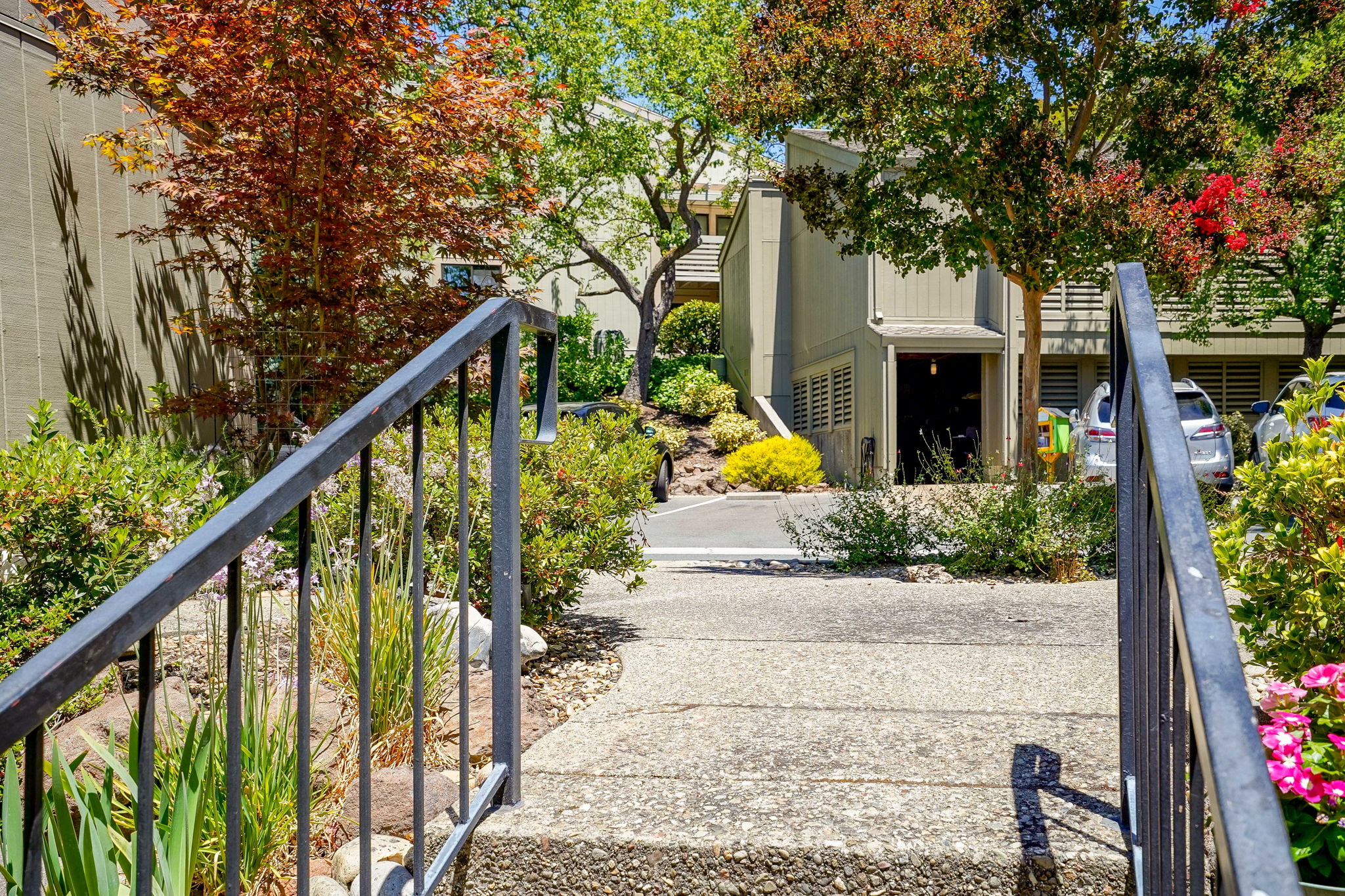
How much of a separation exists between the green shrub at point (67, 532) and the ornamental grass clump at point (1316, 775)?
3.45m

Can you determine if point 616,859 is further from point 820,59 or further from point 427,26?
point 820,59

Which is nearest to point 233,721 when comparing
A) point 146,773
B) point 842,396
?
point 146,773

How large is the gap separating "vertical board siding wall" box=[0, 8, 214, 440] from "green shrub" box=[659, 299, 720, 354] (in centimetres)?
1742

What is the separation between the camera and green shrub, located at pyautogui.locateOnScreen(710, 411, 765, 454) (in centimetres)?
1805

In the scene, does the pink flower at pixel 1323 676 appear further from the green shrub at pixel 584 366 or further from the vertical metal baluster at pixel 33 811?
the green shrub at pixel 584 366

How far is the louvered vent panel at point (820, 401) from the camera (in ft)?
58.2

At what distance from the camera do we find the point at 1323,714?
1928 millimetres

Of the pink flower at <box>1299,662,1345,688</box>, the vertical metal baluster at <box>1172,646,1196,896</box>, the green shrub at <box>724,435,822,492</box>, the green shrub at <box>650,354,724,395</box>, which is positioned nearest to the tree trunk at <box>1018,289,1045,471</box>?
the green shrub at <box>724,435,822,492</box>

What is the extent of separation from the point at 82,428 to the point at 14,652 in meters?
3.87

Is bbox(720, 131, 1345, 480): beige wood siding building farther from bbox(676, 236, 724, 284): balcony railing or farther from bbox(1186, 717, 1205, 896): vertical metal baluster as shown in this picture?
bbox(1186, 717, 1205, 896): vertical metal baluster

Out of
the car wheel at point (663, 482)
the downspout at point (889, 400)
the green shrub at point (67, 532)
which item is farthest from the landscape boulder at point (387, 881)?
the downspout at point (889, 400)

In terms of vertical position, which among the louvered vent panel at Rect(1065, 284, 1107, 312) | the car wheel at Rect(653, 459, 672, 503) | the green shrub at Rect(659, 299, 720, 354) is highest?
the green shrub at Rect(659, 299, 720, 354)

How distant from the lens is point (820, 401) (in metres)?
18.4

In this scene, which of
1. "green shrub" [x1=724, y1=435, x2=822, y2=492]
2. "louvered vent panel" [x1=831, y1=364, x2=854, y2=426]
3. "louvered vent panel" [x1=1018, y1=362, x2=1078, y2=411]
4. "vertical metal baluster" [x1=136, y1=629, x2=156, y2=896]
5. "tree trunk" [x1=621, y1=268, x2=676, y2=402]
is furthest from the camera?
"tree trunk" [x1=621, y1=268, x2=676, y2=402]
